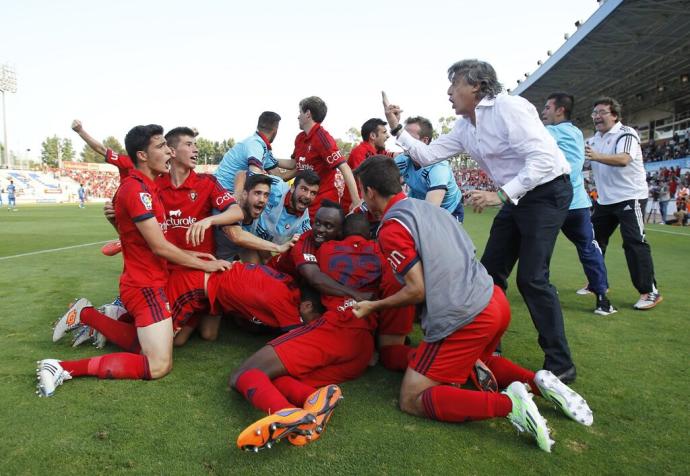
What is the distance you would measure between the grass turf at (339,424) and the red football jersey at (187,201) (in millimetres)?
1002

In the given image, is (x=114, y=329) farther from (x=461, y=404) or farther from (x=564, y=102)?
(x=564, y=102)

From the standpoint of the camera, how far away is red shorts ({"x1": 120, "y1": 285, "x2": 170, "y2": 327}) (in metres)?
3.49

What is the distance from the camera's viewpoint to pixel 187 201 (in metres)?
4.26

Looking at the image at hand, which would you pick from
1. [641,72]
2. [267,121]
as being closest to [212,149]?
[641,72]

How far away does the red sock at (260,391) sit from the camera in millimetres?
2645

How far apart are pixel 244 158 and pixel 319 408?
4336 mm

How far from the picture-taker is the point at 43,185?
166ft

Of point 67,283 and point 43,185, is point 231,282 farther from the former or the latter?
point 43,185

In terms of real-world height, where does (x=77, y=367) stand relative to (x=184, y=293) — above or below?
below

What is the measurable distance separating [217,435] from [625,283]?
22.0ft

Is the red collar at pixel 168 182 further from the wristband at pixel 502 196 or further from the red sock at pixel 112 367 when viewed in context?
Answer: the wristband at pixel 502 196

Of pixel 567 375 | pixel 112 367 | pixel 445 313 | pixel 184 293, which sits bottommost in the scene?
pixel 567 375

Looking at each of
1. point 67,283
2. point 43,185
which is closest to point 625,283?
point 67,283

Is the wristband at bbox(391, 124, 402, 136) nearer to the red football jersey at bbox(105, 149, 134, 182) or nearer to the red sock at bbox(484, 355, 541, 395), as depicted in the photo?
the red sock at bbox(484, 355, 541, 395)
